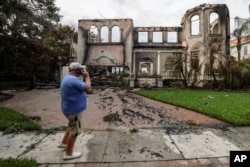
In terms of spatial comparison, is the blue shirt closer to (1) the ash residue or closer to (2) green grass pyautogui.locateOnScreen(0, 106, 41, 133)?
(2) green grass pyautogui.locateOnScreen(0, 106, 41, 133)

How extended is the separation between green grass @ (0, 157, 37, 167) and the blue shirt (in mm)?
933

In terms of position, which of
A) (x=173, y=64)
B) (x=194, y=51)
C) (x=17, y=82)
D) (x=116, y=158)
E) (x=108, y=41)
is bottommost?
(x=116, y=158)

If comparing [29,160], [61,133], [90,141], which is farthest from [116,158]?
[61,133]

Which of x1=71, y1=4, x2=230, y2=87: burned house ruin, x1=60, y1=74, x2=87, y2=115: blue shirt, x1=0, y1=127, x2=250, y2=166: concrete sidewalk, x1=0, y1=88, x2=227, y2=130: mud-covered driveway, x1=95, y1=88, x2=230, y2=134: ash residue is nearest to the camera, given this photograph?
x1=60, y1=74, x2=87, y2=115: blue shirt

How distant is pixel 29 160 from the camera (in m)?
3.52

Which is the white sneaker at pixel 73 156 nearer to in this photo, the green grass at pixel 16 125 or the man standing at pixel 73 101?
the man standing at pixel 73 101

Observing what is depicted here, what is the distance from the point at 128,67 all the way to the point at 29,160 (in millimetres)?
19198

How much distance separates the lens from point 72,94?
369cm

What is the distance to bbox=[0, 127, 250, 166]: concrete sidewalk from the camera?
3.77 metres

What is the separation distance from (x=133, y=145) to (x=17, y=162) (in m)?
2.07

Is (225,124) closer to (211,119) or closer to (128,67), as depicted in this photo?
(211,119)

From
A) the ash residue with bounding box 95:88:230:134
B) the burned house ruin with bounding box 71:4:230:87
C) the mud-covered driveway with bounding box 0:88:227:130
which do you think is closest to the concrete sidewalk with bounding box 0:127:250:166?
the ash residue with bounding box 95:88:230:134

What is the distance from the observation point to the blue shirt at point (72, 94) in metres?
3.63

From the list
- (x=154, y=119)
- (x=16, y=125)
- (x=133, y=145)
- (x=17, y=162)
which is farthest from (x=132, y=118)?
(x=17, y=162)
